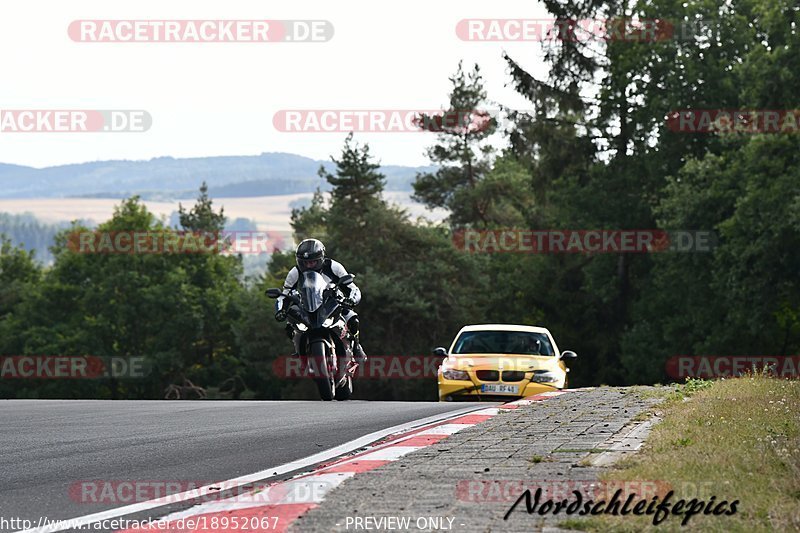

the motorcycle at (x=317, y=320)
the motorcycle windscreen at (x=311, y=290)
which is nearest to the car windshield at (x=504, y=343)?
the motorcycle at (x=317, y=320)

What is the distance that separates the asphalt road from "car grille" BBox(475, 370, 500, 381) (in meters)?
3.06

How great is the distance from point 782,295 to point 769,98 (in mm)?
6479

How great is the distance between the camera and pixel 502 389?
18234 mm

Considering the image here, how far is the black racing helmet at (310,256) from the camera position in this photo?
16.3 m

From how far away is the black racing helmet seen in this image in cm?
1634

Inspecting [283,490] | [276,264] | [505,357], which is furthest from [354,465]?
[276,264]

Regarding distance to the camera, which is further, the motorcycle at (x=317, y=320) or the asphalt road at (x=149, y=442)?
the motorcycle at (x=317, y=320)

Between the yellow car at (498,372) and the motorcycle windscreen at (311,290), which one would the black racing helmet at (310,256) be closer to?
the motorcycle windscreen at (311,290)

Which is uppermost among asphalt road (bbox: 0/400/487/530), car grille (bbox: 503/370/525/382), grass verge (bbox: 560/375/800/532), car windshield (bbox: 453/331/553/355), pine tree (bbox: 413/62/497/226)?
pine tree (bbox: 413/62/497/226)

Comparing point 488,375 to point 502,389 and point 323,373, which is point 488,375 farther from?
point 323,373

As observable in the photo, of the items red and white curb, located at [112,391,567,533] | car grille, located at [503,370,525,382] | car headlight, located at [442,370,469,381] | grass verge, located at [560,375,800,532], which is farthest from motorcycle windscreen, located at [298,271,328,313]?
red and white curb, located at [112,391,567,533]

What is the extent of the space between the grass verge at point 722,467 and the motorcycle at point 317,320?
19.2 feet

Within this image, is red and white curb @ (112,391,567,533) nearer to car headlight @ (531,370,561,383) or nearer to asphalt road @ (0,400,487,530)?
asphalt road @ (0,400,487,530)

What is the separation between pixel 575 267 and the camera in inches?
2287
